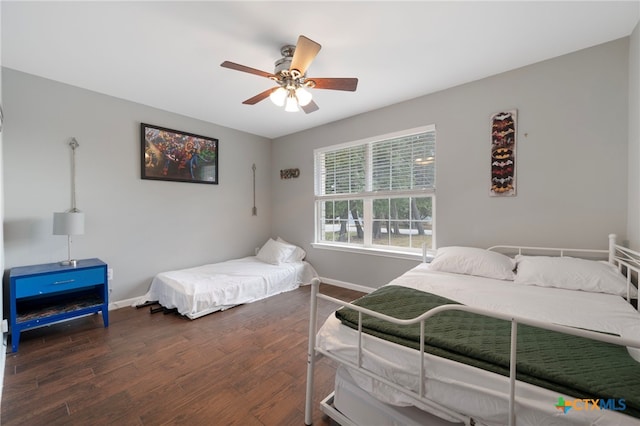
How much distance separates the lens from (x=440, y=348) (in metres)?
1.07

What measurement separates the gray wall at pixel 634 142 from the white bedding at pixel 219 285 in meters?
3.47

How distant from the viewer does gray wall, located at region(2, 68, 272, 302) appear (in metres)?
2.47

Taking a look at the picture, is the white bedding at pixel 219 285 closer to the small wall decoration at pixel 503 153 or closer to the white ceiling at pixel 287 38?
the white ceiling at pixel 287 38

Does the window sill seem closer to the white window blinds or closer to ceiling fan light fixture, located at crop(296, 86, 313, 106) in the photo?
the white window blinds

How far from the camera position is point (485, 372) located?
96 centimetres

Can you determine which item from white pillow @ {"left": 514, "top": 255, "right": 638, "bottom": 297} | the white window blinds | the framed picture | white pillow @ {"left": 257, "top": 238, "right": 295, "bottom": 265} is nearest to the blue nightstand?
the framed picture

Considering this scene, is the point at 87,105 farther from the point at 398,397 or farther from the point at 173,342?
the point at 398,397

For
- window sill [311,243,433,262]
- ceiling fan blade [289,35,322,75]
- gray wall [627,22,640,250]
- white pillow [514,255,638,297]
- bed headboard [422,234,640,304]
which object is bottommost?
window sill [311,243,433,262]

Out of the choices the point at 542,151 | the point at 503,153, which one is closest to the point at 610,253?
the point at 542,151

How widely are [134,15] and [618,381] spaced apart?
3.08m

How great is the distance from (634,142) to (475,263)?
1432 mm

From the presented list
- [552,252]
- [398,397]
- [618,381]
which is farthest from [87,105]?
[552,252]

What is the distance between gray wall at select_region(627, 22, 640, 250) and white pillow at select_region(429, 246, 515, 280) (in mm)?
804

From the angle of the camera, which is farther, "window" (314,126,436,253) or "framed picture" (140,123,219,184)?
"framed picture" (140,123,219,184)
